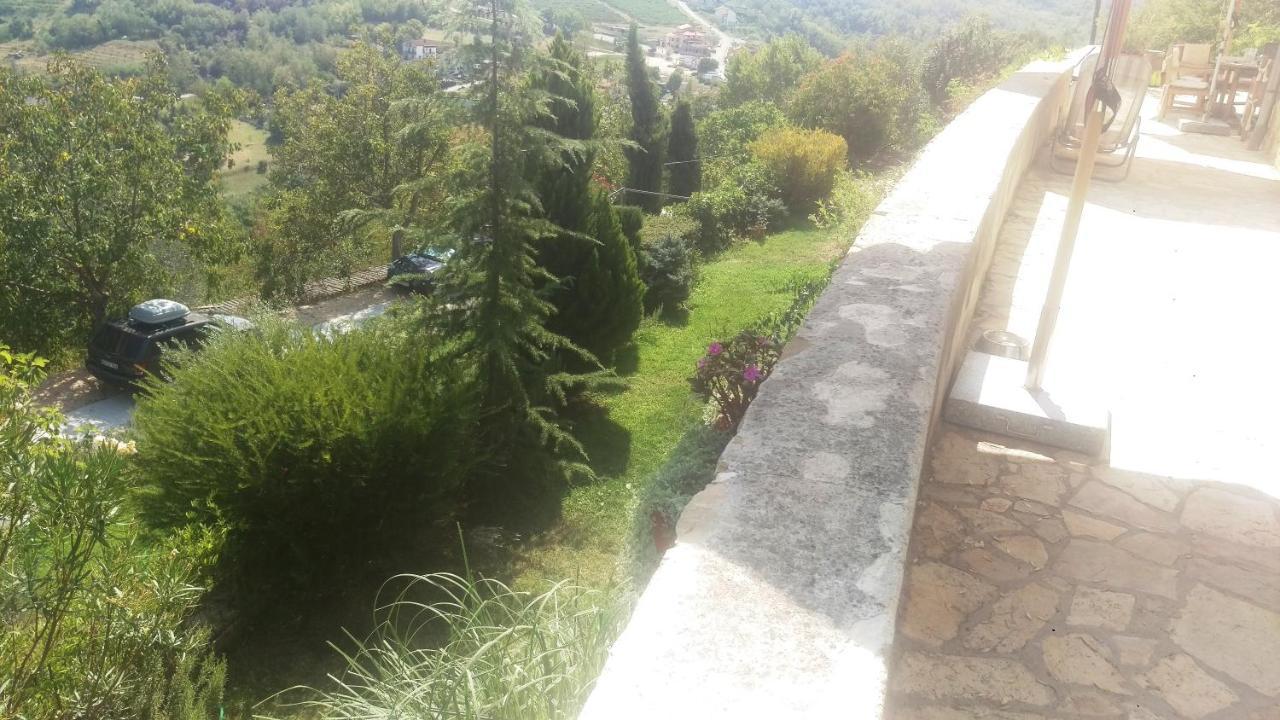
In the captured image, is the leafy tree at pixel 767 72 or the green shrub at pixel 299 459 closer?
the green shrub at pixel 299 459

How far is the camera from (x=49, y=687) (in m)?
3.13

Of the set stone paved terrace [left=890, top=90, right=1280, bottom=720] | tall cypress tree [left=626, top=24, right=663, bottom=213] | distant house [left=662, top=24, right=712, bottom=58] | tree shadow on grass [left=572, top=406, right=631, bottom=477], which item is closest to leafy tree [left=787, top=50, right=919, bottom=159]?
tall cypress tree [left=626, top=24, right=663, bottom=213]

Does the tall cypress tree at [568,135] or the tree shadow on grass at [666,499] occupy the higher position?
the tall cypress tree at [568,135]

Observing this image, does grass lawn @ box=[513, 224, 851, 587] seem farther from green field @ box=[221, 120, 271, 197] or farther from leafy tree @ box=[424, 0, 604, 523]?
green field @ box=[221, 120, 271, 197]

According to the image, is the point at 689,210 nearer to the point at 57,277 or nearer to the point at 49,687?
the point at 57,277

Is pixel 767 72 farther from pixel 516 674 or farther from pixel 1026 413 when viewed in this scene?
pixel 516 674

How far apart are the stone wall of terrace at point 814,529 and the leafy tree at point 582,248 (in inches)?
213

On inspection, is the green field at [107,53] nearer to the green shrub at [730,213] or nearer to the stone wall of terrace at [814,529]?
the green shrub at [730,213]

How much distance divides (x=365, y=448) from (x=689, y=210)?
34.7 feet

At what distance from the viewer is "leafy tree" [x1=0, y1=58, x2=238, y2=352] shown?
12156mm

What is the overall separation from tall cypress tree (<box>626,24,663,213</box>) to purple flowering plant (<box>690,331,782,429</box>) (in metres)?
20.4

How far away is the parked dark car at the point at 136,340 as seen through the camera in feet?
39.1

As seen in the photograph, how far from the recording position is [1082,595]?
7.32 feet

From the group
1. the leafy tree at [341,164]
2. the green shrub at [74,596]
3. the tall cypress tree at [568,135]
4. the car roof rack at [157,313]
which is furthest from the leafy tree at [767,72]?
the green shrub at [74,596]
